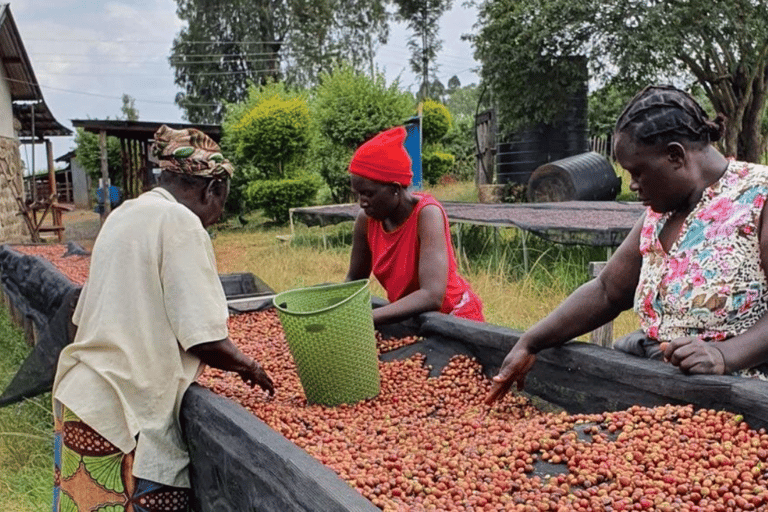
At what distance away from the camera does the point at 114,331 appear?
1.90 metres

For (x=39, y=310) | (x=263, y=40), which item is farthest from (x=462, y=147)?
(x=39, y=310)

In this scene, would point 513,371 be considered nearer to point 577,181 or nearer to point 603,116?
point 577,181

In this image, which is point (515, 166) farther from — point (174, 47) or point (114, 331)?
point (174, 47)

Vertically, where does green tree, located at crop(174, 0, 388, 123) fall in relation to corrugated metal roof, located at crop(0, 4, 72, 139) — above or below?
above

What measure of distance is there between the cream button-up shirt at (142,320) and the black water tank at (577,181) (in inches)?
419

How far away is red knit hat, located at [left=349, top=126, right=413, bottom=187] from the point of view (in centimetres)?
268

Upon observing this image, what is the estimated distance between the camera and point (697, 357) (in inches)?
65.7

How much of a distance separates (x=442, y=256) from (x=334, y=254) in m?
6.59

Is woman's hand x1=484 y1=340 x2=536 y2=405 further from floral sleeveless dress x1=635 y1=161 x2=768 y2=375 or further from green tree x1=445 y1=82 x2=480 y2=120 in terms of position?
green tree x1=445 y1=82 x2=480 y2=120

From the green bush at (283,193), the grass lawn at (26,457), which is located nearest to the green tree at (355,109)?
the green bush at (283,193)

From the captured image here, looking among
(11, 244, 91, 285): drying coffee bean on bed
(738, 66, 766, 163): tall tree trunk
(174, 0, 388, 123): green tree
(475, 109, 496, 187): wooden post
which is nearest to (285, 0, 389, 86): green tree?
(174, 0, 388, 123): green tree

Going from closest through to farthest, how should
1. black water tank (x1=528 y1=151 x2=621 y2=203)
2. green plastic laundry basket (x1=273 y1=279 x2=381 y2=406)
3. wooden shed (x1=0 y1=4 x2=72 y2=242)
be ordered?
1. green plastic laundry basket (x1=273 y1=279 x2=381 y2=406)
2. black water tank (x1=528 y1=151 x2=621 y2=203)
3. wooden shed (x1=0 y1=4 x2=72 y2=242)

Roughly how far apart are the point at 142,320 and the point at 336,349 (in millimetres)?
605

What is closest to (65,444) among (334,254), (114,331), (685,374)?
(114,331)
